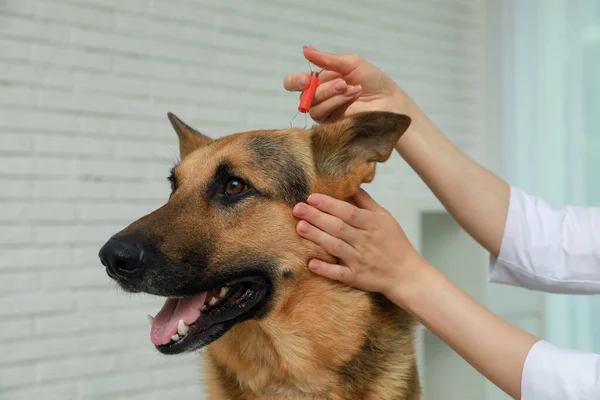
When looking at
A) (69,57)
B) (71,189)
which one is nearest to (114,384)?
(71,189)

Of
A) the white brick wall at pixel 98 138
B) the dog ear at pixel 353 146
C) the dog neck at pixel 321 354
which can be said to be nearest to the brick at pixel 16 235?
the white brick wall at pixel 98 138

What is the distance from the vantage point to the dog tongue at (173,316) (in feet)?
3.97

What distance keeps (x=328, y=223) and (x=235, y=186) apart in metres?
0.22

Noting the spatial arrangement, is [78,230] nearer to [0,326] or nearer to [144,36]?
[0,326]

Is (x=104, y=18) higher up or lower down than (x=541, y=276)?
higher up

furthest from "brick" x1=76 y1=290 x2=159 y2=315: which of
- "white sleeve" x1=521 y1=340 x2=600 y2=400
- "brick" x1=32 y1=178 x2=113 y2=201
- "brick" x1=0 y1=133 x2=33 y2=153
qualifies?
"white sleeve" x1=521 y1=340 x2=600 y2=400

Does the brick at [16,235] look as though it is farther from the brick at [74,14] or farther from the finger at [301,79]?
the finger at [301,79]

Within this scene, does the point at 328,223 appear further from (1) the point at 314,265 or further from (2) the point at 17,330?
(2) the point at 17,330

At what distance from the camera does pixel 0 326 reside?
244 cm

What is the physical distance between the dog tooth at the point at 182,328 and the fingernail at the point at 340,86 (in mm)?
613

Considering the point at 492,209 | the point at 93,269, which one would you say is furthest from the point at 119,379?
the point at 492,209

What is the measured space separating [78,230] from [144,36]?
90 cm

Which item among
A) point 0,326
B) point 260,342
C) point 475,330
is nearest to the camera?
point 475,330

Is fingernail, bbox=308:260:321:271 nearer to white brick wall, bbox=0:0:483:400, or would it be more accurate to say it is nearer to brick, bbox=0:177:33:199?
white brick wall, bbox=0:0:483:400
